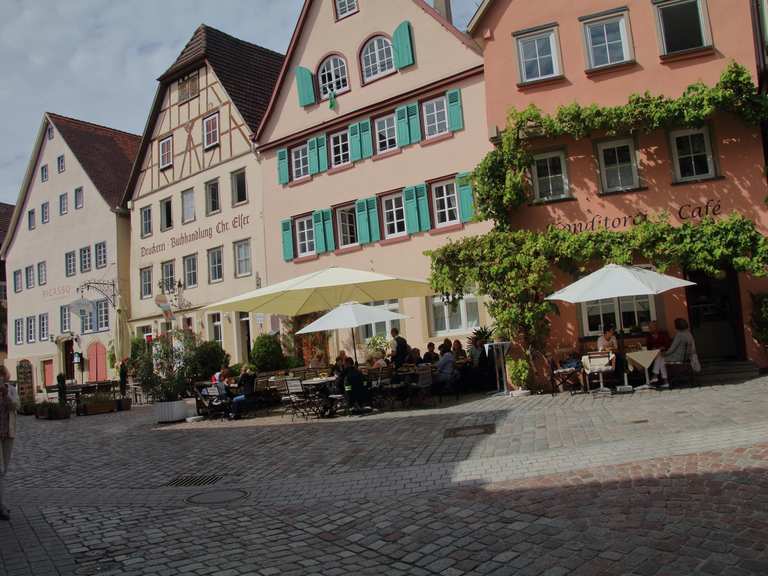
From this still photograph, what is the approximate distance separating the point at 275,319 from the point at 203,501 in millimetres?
14981

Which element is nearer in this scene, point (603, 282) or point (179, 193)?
point (603, 282)

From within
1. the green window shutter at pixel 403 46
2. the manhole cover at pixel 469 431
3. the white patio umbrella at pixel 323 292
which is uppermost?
the green window shutter at pixel 403 46

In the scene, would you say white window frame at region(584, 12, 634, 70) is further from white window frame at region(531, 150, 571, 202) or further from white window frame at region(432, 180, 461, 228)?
white window frame at region(432, 180, 461, 228)

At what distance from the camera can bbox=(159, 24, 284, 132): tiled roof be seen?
2514 cm

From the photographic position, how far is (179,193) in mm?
27047

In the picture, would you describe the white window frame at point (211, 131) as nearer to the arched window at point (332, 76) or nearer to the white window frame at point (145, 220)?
the white window frame at point (145, 220)

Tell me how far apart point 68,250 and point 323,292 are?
22.1 m

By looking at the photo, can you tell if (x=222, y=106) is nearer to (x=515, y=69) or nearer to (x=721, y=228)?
(x=515, y=69)

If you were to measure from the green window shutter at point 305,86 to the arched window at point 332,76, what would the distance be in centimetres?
28

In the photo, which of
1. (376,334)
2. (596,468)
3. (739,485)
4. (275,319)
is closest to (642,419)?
(596,468)

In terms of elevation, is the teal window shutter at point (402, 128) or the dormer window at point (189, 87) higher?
the dormer window at point (189, 87)

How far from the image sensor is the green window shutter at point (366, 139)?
66.5 ft

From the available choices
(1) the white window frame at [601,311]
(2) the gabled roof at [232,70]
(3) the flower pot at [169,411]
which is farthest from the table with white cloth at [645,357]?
(2) the gabled roof at [232,70]

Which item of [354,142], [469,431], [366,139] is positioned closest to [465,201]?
[366,139]
